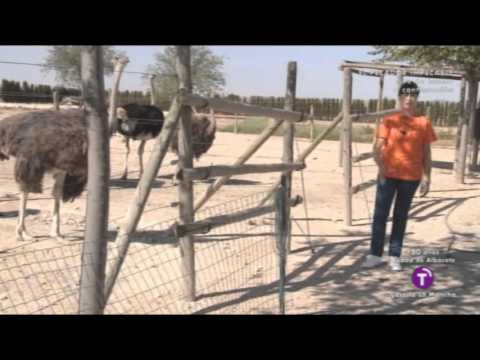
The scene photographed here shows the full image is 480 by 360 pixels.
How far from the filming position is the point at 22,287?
177 inches

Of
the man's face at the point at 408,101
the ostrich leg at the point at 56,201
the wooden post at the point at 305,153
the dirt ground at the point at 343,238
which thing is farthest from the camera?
the ostrich leg at the point at 56,201

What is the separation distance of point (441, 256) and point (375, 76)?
781 cm

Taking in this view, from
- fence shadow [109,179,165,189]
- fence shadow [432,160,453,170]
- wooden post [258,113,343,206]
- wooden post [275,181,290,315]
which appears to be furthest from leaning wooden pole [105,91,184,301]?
fence shadow [432,160,453,170]

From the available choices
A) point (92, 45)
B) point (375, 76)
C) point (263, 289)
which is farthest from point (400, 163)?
point (375, 76)

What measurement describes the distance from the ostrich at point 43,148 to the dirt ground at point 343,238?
634 mm

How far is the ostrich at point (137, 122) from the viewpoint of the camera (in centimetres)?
1005

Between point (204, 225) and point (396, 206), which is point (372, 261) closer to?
point (396, 206)

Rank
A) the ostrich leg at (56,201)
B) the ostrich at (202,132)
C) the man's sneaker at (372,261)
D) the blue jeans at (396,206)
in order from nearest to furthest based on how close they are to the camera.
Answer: the blue jeans at (396,206) → the man's sneaker at (372,261) → the ostrich leg at (56,201) → the ostrich at (202,132)

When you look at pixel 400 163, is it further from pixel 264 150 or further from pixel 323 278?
pixel 264 150

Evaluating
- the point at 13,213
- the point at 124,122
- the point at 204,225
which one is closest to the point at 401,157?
the point at 204,225

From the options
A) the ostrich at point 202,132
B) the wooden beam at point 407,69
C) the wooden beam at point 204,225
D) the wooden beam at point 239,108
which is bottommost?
the wooden beam at point 204,225

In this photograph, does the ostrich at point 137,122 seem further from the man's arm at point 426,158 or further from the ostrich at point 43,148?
the man's arm at point 426,158

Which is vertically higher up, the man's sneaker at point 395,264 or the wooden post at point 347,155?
the wooden post at point 347,155

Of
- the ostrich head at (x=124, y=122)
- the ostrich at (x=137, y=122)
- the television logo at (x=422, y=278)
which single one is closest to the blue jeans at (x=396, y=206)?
the television logo at (x=422, y=278)
